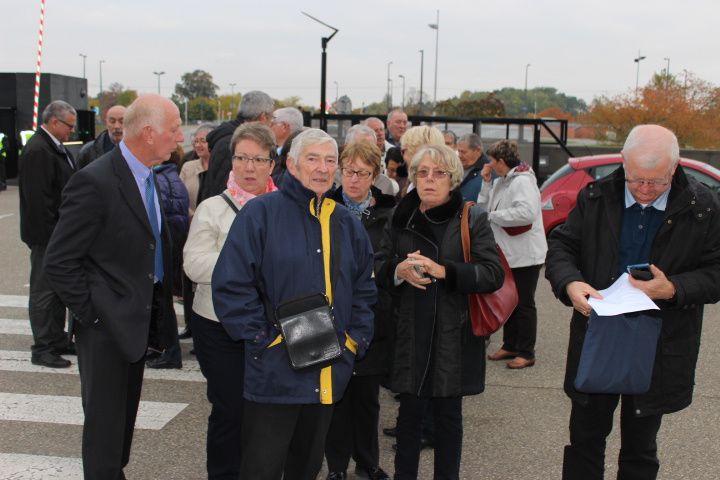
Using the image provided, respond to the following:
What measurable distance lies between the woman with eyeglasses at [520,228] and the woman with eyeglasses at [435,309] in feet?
7.59

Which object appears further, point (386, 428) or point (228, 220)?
point (386, 428)

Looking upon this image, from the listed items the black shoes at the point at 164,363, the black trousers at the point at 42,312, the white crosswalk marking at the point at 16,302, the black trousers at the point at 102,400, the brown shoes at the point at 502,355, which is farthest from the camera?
the white crosswalk marking at the point at 16,302

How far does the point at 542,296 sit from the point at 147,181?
6.63 meters

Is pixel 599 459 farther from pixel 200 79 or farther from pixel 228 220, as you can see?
pixel 200 79

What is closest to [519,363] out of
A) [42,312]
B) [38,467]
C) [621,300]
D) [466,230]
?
[466,230]

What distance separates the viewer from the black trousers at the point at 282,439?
3092 mm

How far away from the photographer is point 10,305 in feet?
27.8

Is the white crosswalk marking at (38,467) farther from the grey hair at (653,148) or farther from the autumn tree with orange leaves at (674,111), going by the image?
the autumn tree with orange leaves at (674,111)

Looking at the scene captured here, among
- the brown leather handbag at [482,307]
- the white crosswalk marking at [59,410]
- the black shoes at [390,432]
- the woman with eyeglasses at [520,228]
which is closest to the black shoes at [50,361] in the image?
the white crosswalk marking at [59,410]

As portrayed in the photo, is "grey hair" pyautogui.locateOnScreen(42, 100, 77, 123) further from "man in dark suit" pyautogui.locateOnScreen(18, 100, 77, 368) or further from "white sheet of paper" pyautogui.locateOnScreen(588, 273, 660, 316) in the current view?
"white sheet of paper" pyautogui.locateOnScreen(588, 273, 660, 316)

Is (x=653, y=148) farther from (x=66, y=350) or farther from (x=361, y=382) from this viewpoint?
(x=66, y=350)

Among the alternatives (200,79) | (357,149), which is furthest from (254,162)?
(200,79)

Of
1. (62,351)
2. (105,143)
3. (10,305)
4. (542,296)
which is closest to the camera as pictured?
(62,351)

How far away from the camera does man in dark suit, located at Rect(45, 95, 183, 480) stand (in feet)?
10.7
